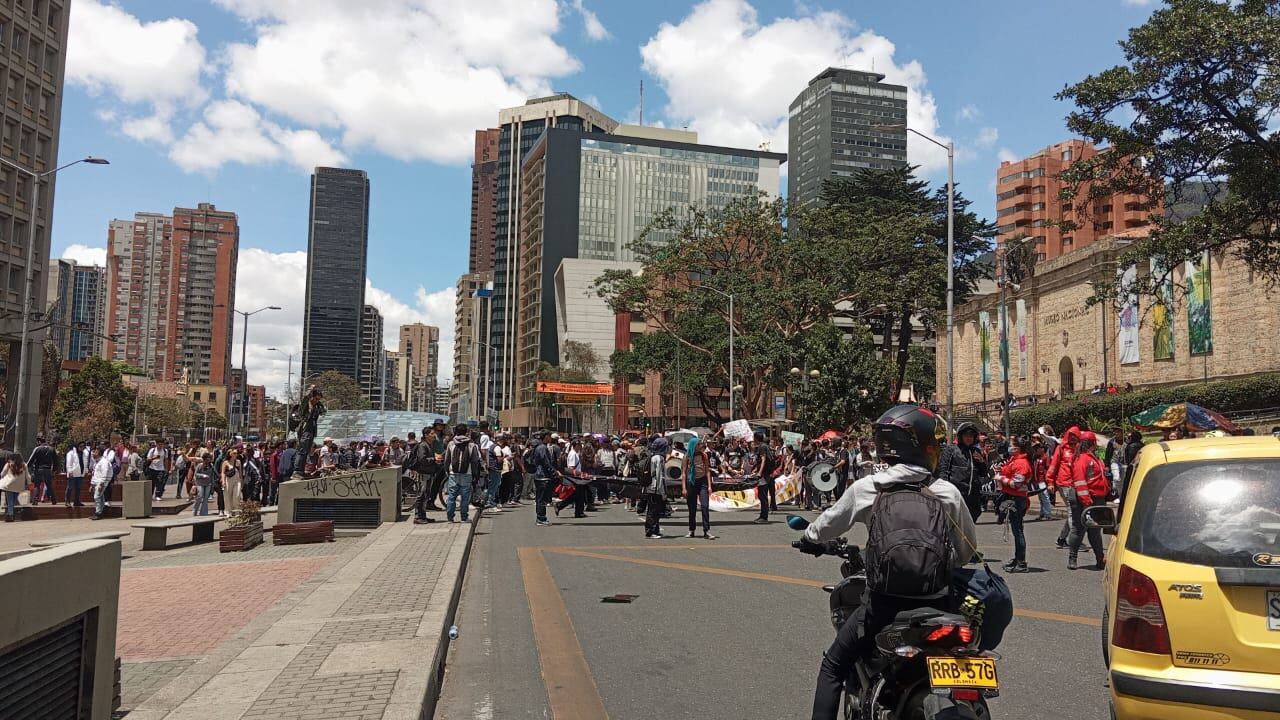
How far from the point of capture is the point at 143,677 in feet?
20.0

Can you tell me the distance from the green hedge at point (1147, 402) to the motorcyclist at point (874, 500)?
34.2 meters

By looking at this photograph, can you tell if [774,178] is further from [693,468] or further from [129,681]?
[129,681]

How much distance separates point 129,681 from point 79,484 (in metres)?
18.0

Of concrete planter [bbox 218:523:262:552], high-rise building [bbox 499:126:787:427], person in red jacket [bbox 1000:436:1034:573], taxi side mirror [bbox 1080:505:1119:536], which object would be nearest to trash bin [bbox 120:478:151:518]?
concrete planter [bbox 218:523:262:552]

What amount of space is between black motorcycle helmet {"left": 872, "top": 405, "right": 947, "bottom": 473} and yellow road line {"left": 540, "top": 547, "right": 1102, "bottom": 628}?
189 inches

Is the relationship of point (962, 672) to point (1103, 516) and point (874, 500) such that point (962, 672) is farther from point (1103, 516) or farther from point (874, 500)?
point (1103, 516)

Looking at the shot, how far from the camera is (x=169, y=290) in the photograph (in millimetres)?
190875

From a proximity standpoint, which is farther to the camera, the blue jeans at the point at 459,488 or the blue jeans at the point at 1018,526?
the blue jeans at the point at 459,488

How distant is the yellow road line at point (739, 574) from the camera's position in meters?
8.20

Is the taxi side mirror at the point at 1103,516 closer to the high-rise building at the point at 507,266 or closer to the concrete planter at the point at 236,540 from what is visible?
the concrete planter at the point at 236,540

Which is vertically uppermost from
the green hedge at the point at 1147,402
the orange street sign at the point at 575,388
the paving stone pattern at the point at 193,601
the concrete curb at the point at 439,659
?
the orange street sign at the point at 575,388

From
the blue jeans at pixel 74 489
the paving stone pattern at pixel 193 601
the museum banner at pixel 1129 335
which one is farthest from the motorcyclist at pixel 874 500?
the museum banner at pixel 1129 335

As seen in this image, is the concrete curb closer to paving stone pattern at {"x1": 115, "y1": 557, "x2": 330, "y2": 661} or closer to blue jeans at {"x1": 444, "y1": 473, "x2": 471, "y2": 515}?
paving stone pattern at {"x1": 115, "y1": 557, "x2": 330, "y2": 661}

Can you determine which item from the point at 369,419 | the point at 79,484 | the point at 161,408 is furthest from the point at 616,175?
the point at 79,484
